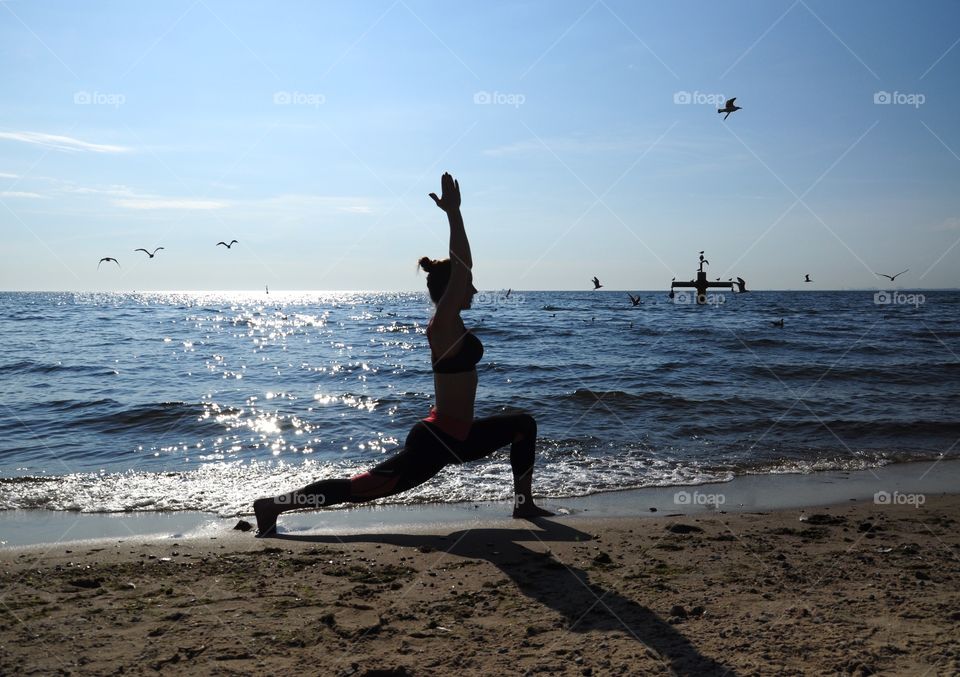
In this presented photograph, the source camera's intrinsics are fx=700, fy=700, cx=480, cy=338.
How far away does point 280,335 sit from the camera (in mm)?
30469

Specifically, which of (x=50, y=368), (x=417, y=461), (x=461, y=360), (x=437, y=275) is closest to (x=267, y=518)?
(x=417, y=461)

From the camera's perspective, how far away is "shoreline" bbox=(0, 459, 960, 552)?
525 cm

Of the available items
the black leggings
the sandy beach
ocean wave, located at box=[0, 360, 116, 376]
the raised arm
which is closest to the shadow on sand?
the sandy beach

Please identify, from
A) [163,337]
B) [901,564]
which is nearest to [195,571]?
[901,564]

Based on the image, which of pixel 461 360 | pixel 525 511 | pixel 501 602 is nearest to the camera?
pixel 501 602

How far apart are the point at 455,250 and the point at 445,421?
45.5 inches

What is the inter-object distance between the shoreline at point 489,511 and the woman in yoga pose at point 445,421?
1.44ft

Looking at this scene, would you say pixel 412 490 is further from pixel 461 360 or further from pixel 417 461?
pixel 461 360

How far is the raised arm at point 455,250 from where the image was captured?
4258 millimetres

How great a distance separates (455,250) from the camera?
4.30m

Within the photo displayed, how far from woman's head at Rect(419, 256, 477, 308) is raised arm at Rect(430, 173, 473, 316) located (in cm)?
14

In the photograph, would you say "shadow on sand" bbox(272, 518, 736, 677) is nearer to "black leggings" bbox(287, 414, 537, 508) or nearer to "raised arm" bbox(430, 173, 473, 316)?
"black leggings" bbox(287, 414, 537, 508)

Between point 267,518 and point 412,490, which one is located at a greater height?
point 267,518

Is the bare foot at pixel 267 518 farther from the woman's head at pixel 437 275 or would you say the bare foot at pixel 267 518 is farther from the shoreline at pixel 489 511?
the woman's head at pixel 437 275
